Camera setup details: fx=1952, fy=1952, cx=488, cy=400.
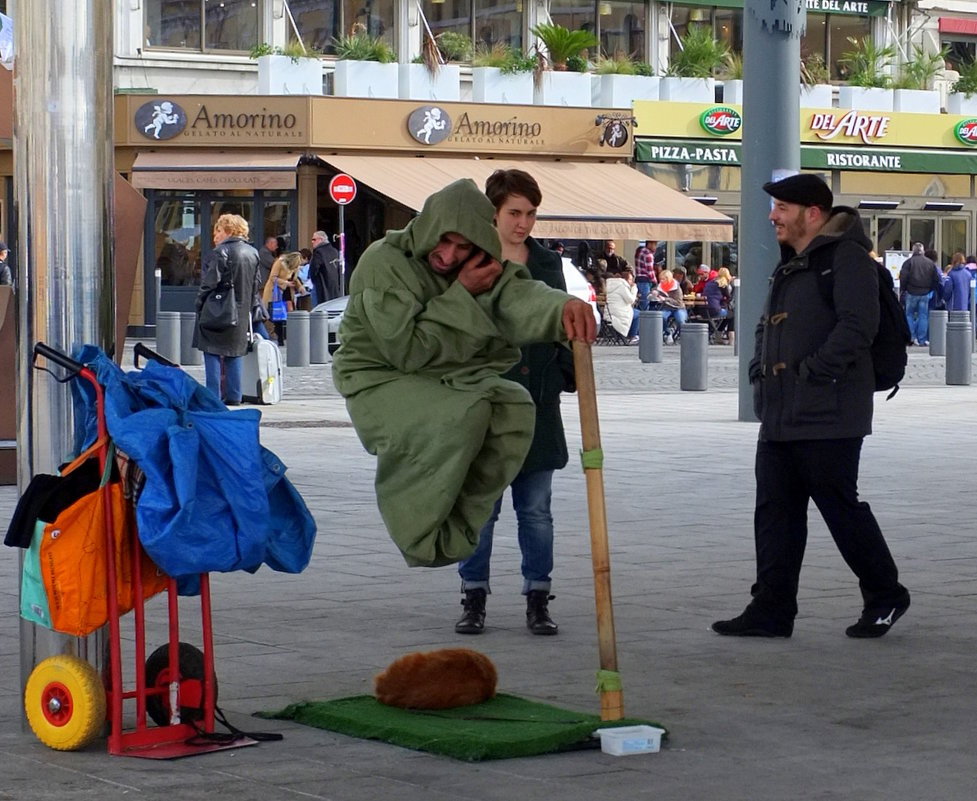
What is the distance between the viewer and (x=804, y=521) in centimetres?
754

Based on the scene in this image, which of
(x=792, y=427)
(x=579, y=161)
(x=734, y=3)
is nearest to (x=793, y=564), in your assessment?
(x=792, y=427)

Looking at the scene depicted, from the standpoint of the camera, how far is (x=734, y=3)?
42.5 metres

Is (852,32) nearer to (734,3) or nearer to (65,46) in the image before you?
(734,3)

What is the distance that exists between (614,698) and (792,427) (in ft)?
6.93

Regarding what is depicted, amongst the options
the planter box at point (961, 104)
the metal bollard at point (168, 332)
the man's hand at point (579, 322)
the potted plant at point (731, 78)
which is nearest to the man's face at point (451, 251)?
the man's hand at point (579, 322)

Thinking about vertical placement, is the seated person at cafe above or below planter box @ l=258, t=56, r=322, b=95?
below

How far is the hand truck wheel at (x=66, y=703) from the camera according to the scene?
17.4 feet

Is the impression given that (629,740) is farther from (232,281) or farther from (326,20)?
(326,20)

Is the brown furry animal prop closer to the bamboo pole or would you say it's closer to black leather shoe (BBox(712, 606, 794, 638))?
the bamboo pole

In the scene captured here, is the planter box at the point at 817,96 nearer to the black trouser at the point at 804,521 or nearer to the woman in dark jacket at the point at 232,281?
the woman in dark jacket at the point at 232,281

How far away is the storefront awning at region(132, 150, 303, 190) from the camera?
3538 centimetres

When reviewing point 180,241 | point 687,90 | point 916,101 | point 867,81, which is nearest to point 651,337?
point 180,241

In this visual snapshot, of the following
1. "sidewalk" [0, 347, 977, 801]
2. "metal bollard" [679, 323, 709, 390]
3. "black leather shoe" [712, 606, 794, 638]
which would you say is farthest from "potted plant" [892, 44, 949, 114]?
"black leather shoe" [712, 606, 794, 638]

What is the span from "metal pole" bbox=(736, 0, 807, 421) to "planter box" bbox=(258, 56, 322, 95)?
21.9 metres
